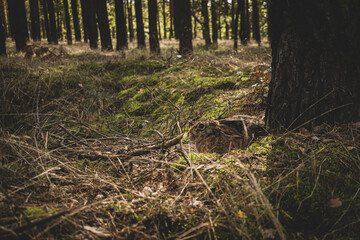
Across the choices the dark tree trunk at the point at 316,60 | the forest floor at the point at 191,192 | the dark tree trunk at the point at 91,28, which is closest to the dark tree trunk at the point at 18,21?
the dark tree trunk at the point at 91,28

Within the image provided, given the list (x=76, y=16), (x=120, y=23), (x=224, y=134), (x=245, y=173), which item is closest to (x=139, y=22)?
(x=120, y=23)

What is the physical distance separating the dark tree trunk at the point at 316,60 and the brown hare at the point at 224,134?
26 centimetres

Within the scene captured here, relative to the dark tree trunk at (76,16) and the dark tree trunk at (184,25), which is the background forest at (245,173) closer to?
the dark tree trunk at (184,25)

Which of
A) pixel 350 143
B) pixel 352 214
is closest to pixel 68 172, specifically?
pixel 352 214

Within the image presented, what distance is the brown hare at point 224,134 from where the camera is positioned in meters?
1.93

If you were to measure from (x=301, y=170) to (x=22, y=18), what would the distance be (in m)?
10.6

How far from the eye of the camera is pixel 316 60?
159 cm

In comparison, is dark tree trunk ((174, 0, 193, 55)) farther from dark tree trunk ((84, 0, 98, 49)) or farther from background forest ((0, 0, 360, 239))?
dark tree trunk ((84, 0, 98, 49))

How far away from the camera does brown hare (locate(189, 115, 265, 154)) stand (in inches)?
75.9

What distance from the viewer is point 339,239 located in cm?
96

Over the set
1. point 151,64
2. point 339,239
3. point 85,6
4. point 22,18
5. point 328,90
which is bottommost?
point 339,239

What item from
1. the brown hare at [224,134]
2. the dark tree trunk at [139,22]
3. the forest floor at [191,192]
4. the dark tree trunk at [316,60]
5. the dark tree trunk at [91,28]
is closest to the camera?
the forest floor at [191,192]

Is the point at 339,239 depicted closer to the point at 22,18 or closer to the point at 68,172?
the point at 68,172

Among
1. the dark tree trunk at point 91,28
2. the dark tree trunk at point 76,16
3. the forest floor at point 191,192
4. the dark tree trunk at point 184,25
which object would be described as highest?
the dark tree trunk at point 76,16
